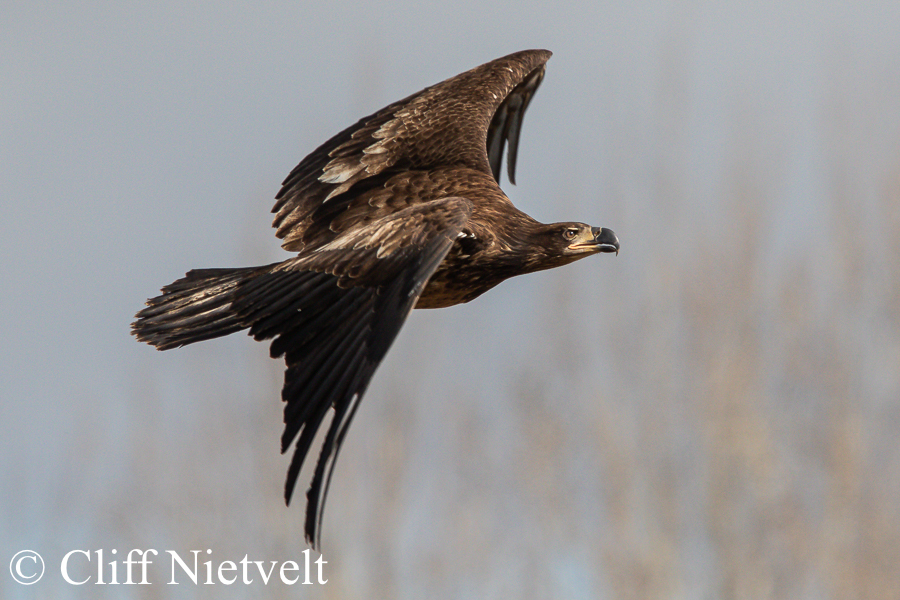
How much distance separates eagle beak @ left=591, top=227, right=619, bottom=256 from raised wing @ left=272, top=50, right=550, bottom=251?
0.93m

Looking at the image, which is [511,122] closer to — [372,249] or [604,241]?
[604,241]

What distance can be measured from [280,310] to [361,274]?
0.37 m

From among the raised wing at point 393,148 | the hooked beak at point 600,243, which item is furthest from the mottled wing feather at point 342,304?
the raised wing at point 393,148

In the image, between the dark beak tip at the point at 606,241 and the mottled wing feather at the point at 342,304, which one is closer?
the mottled wing feather at the point at 342,304

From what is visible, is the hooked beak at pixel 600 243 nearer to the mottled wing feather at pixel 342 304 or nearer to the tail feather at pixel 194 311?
the mottled wing feather at pixel 342 304

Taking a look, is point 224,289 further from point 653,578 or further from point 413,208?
point 653,578

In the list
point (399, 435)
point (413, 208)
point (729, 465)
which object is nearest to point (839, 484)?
point (729, 465)

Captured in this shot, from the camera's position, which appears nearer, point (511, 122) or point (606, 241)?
point (606, 241)

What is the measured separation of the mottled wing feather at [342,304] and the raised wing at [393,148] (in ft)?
4.27

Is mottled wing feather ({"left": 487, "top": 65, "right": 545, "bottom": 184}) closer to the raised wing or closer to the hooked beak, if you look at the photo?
the raised wing

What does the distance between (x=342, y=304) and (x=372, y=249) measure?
32 centimetres

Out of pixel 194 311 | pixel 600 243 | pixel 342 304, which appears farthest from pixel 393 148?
pixel 342 304

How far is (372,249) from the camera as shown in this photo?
5.27m

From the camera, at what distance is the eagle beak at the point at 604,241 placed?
6.28 meters
